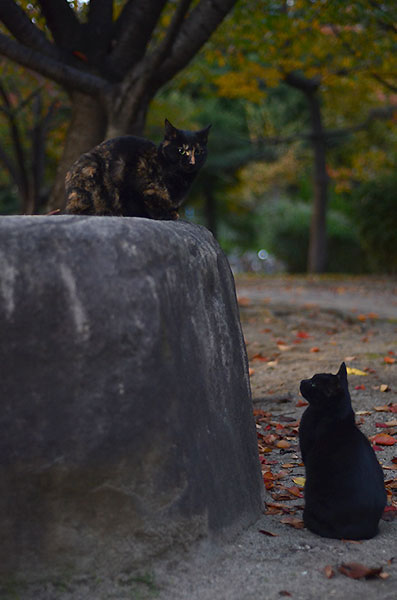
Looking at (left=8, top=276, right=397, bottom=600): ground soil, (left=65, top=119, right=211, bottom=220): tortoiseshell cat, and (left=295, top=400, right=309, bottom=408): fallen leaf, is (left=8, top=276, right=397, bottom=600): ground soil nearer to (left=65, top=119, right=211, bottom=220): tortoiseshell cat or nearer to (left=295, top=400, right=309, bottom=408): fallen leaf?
(left=295, top=400, right=309, bottom=408): fallen leaf

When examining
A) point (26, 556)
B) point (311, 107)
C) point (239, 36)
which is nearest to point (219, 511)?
point (26, 556)

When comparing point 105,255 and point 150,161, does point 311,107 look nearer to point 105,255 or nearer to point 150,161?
point 150,161

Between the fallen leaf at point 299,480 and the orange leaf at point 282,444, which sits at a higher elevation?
the orange leaf at point 282,444

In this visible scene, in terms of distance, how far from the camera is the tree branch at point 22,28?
22.0 feet

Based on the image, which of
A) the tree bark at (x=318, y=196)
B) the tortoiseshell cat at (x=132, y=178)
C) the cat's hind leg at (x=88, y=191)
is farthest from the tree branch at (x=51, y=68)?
the tree bark at (x=318, y=196)

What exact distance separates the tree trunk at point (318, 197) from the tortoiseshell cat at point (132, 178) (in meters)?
14.9

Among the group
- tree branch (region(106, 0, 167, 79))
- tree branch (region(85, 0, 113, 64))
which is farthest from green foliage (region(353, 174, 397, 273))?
Answer: tree branch (region(85, 0, 113, 64))

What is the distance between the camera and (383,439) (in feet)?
15.8

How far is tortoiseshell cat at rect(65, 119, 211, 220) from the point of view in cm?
393

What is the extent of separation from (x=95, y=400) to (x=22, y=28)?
5.55m

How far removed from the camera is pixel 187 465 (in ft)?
9.80

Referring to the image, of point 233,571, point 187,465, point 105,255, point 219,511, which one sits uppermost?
point 105,255

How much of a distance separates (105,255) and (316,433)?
1503mm

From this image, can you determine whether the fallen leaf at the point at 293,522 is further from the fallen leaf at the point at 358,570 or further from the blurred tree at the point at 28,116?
the blurred tree at the point at 28,116
